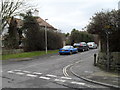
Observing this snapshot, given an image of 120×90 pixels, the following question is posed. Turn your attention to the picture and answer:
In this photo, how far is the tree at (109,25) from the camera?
9484 millimetres

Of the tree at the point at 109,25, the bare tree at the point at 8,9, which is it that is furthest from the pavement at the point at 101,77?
the bare tree at the point at 8,9

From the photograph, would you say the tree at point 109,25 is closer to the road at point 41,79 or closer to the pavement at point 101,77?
the pavement at point 101,77

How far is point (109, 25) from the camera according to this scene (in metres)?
9.55

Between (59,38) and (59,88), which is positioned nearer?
(59,88)

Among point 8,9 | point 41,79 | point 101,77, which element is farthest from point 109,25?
point 8,9

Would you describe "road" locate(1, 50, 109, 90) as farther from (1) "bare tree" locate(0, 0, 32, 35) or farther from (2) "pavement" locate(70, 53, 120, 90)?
(1) "bare tree" locate(0, 0, 32, 35)

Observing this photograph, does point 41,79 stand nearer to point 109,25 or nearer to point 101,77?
point 101,77

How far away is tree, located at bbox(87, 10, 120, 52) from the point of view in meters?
9.48

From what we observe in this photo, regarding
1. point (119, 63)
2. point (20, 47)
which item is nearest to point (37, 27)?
point (20, 47)

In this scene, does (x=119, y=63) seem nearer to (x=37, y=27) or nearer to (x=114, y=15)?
(x=114, y=15)

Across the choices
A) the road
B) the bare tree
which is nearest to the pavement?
the road

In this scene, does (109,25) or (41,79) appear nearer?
(41,79)

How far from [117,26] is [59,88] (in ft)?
20.7

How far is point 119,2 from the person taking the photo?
32.7 feet
